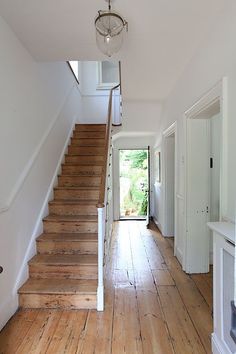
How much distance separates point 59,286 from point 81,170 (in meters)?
2.21

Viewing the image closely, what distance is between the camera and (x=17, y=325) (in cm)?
226

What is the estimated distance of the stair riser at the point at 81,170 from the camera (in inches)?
175

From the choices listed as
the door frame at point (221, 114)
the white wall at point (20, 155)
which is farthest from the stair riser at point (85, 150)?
the door frame at point (221, 114)

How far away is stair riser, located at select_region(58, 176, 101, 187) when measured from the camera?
13.8 ft

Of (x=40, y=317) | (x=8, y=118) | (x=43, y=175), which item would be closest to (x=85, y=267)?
(x=40, y=317)

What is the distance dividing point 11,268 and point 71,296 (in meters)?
0.63

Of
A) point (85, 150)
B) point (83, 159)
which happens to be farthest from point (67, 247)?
point (85, 150)

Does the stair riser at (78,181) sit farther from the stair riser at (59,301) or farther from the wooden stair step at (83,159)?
the stair riser at (59,301)

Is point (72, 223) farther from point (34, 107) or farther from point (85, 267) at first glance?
point (34, 107)

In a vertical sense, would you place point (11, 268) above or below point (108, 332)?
above

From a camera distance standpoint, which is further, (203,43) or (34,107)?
(34,107)

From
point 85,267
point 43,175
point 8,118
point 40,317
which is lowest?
point 40,317

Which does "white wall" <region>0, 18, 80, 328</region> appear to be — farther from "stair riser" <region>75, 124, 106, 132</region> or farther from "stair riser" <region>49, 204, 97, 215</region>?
"stair riser" <region>75, 124, 106, 132</region>

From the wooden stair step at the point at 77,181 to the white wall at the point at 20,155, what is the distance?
0.37 metres
